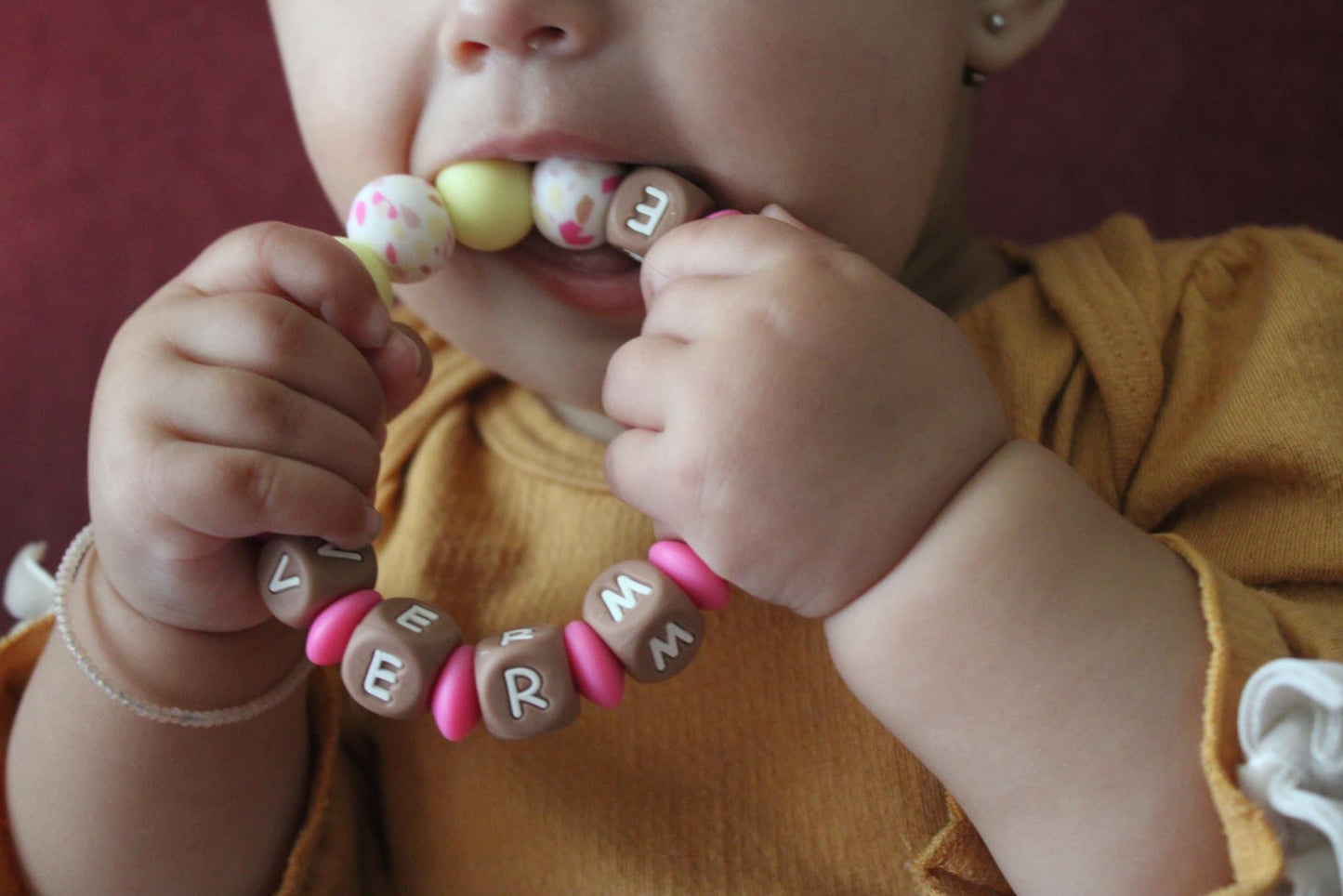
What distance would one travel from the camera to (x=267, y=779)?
71cm

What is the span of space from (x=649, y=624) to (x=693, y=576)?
0.03 metres

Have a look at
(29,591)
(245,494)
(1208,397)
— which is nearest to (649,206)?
(245,494)

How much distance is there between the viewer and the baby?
0.52 metres

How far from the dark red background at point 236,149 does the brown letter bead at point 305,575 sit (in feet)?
1.73

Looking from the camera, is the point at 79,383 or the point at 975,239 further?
the point at 79,383

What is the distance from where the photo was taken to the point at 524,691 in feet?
1.74

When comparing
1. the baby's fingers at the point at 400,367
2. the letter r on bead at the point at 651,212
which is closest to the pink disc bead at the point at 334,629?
the baby's fingers at the point at 400,367

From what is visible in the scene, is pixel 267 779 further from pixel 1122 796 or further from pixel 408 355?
pixel 1122 796

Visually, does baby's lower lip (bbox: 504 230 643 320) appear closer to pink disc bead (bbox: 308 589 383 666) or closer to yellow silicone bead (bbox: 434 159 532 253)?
yellow silicone bead (bbox: 434 159 532 253)

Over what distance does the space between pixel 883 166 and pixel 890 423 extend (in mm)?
185

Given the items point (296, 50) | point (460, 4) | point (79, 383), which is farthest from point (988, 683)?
point (79, 383)

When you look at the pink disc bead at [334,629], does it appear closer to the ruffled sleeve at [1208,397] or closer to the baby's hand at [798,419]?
the baby's hand at [798,419]

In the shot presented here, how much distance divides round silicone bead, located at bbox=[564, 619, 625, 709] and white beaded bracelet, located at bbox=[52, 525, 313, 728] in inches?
7.8

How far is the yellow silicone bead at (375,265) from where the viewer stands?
0.61 m
